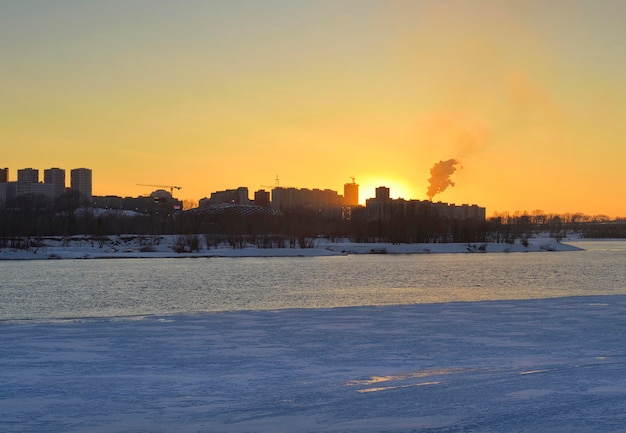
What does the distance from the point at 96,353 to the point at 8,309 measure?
399 inches

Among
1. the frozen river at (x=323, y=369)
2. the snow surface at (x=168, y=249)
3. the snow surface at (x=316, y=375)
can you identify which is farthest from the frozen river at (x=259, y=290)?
the snow surface at (x=168, y=249)

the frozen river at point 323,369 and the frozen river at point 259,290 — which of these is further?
the frozen river at point 259,290

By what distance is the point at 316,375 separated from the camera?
881 centimetres

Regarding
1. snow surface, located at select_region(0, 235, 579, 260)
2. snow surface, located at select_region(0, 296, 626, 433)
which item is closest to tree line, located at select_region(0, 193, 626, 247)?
snow surface, located at select_region(0, 235, 579, 260)

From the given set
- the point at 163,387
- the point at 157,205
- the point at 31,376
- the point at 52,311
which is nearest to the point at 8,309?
the point at 52,311

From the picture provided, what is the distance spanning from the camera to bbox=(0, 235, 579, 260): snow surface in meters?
59.5

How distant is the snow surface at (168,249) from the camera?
2344 inches

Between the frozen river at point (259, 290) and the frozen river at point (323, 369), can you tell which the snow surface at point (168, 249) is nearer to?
the frozen river at point (259, 290)

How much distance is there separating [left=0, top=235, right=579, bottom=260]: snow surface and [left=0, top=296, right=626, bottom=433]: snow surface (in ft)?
154

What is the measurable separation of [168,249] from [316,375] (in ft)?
201

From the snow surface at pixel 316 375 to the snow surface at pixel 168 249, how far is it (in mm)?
46975

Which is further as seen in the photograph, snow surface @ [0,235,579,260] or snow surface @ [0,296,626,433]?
snow surface @ [0,235,579,260]

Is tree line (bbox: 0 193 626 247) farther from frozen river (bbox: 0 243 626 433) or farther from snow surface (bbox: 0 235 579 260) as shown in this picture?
frozen river (bbox: 0 243 626 433)

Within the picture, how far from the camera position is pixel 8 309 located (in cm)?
1900
